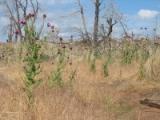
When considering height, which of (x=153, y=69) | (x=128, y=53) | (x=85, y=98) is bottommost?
(x=85, y=98)

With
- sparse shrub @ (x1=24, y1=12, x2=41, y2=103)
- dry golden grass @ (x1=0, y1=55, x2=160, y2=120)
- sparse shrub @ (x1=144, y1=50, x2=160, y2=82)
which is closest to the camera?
dry golden grass @ (x1=0, y1=55, x2=160, y2=120)

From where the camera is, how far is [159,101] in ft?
42.6

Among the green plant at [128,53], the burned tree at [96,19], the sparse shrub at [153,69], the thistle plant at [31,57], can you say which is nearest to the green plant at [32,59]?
the thistle plant at [31,57]

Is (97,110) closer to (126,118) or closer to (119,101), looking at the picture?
(126,118)

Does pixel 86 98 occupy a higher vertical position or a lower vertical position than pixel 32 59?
lower

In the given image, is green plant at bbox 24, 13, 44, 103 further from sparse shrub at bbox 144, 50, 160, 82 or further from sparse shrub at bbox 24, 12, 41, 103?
sparse shrub at bbox 144, 50, 160, 82

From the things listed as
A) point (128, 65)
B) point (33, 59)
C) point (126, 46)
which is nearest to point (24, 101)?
point (33, 59)

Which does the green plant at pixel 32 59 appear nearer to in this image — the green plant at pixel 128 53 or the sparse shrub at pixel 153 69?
the sparse shrub at pixel 153 69

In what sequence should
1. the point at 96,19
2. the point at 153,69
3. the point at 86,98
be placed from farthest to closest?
the point at 96,19, the point at 153,69, the point at 86,98

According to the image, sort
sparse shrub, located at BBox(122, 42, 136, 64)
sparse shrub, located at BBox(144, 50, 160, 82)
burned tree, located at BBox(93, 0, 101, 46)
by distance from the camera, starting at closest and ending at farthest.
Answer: sparse shrub, located at BBox(144, 50, 160, 82) → sparse shrub, located at BBox(122, 42, 136, 64) → burned tree, located at BBox(93, 0, 101, 46)

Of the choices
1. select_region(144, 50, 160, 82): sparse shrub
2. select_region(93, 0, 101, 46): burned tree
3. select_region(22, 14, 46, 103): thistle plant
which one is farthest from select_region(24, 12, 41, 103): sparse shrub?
select_region(93, 0, 101, 46): burned tree

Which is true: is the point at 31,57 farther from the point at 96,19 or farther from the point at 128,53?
the point at 96,19

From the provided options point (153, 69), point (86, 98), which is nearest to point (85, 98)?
point (86, 98)

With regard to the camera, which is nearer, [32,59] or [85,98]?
[32,59]
